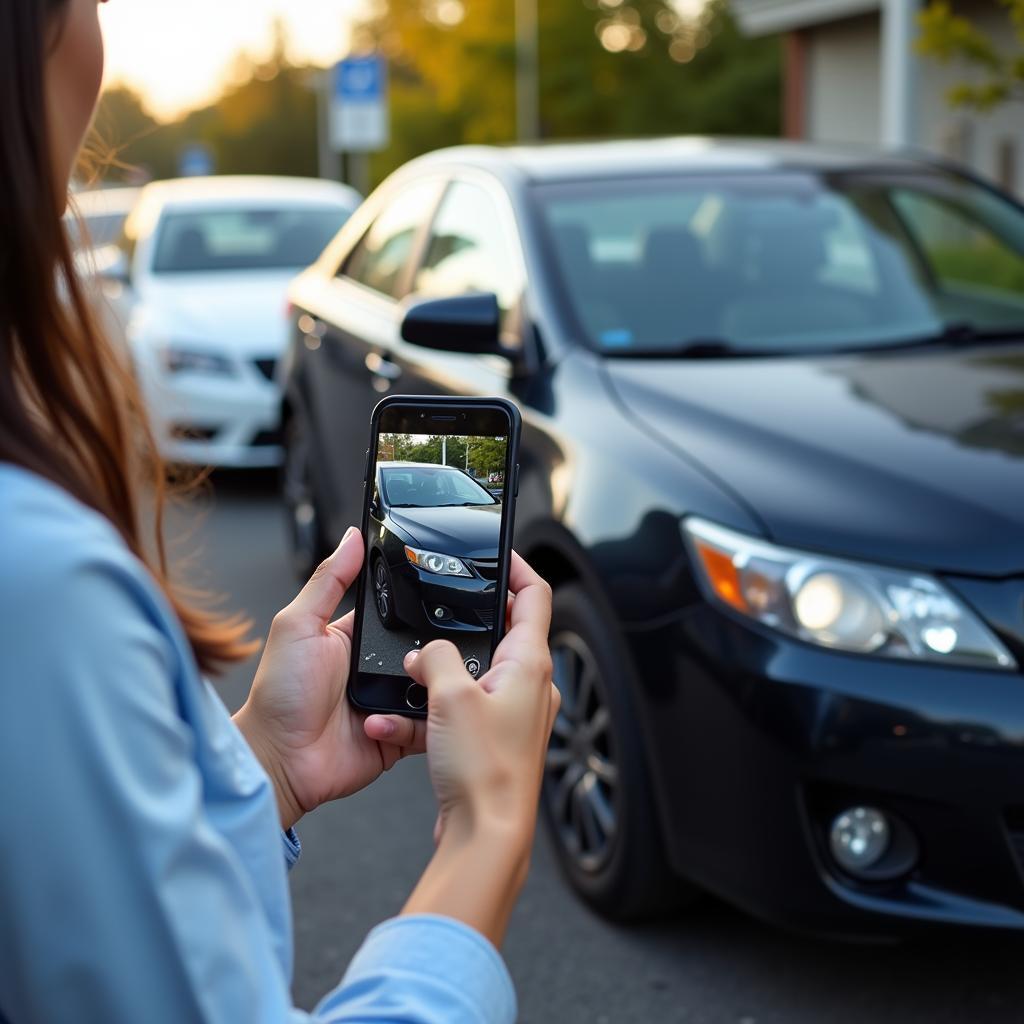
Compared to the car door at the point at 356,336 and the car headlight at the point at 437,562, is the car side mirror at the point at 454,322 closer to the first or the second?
the car door at the point at 356,336

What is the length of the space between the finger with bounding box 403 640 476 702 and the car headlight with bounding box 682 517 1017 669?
163cm

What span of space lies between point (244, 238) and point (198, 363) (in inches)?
80.1

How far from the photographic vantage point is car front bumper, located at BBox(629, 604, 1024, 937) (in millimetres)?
2537

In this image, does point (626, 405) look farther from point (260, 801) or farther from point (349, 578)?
point (260, 801)

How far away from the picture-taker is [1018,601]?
2.61 meters

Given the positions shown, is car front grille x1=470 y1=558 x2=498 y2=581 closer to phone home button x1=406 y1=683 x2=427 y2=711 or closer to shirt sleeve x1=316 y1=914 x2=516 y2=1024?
phone home button x1=406 y1=683 x2=427 y2=711

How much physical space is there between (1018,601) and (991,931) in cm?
53

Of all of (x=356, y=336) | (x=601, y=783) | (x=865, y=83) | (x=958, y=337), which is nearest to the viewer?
(x=601, y=783)

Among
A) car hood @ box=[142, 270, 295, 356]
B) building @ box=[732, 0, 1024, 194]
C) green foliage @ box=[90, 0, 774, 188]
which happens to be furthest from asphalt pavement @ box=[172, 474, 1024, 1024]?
green foliage @ box=[90, 0, 774, 188]

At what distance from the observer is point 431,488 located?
4.61 feet

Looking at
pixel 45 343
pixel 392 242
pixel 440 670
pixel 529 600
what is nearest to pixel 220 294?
pixel 392 242

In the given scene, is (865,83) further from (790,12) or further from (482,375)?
(482,375)

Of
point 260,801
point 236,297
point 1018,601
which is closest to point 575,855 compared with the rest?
point 1018,601

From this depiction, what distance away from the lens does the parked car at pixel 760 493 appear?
2596 mm
